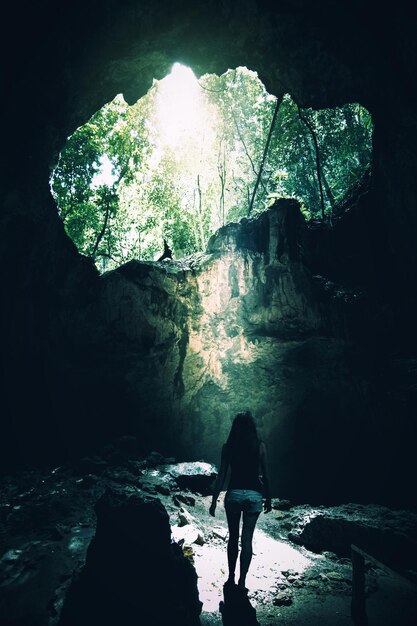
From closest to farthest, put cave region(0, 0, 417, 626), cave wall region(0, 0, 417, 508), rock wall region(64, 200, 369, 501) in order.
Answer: cave wall region(0, 0, 417, 508), cave region(0, 0, 417, 626), rock wall region(64, 200, 369, 501)

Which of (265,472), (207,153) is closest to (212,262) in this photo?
(265,472)

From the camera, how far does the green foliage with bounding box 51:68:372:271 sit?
15.0 metres

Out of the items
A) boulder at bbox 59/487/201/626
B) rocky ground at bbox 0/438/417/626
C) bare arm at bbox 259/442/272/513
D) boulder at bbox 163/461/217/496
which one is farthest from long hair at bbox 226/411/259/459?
boulder at bbox 163/461/217/496

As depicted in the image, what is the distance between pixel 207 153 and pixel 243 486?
17.7 metres

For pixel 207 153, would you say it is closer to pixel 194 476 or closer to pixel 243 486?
pixel 194 476

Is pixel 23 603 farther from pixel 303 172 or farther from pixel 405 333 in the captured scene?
Result: pixel 303 172

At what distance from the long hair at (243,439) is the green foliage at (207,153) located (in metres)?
11.3

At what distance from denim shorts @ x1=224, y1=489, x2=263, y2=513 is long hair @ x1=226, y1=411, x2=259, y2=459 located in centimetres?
36

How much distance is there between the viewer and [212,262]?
10102mm

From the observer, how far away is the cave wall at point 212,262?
746 cm

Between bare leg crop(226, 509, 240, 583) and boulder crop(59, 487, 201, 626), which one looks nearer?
boulder crop(59, 487, 201, 626)

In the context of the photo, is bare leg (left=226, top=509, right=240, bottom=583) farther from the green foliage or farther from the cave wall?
the green foliage

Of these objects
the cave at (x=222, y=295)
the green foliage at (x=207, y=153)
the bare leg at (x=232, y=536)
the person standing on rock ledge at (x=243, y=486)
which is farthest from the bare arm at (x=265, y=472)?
the green foliage at (x=207, y=153)

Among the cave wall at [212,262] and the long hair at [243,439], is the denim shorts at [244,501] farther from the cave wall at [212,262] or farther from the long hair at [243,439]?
the cave wall at [212,262]
